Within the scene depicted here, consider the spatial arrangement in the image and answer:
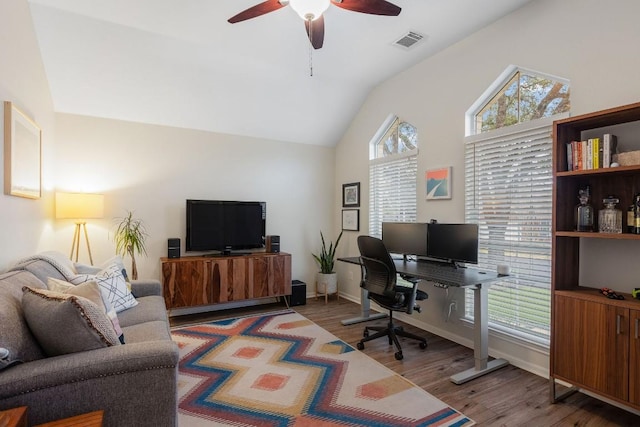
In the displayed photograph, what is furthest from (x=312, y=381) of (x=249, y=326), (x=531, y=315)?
(x=531, y=315)

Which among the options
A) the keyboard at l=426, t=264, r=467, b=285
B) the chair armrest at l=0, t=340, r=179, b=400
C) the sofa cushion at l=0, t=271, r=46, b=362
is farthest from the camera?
the keyboard at l=426, t=264, r=467, b=285

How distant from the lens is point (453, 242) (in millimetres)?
3180

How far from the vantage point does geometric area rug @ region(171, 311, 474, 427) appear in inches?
83.3

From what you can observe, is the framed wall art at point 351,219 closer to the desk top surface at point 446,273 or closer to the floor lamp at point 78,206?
A: the desk top surface at point 446,273

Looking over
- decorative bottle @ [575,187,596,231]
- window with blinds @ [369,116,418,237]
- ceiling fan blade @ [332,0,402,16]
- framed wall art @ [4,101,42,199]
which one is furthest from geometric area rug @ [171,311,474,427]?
ceiling fan blade @ [332,0,402,16]

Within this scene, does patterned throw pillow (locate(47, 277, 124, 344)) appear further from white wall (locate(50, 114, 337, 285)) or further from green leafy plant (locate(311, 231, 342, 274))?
green leafy plant (locate(311, 231, 342, 274))

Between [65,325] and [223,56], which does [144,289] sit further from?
[223,56]

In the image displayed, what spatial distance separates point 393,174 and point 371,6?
244 centimetres

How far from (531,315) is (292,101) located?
11.8ft

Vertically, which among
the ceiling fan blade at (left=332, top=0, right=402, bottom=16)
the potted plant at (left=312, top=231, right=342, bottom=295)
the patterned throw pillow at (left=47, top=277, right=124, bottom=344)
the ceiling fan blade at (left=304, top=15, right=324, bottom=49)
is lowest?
the potted plant at (left=312, top=231, right=342, bottom=295)

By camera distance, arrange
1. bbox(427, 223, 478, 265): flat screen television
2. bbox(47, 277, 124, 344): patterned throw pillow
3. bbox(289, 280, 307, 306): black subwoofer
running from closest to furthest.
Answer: bbox(47, 277, 124, 344): patterned throw pillow < bbox(427, 223, 478, 265): flat screen television < bbox(289, 280, 307, 306): black subwoofer

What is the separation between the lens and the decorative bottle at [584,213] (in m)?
2.29

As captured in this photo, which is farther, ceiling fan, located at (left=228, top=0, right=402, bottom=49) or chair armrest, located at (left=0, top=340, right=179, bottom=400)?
ceiling fan, located at (left=228, top=0, right=402, bottom=49)

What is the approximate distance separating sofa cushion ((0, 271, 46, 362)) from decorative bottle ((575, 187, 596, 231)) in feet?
10.7
